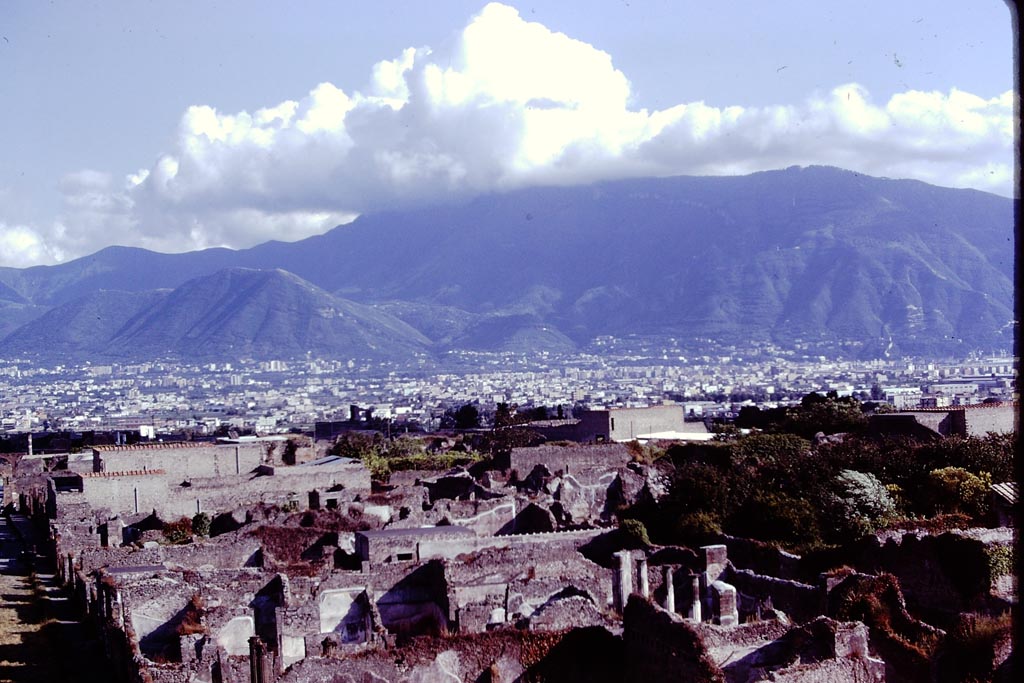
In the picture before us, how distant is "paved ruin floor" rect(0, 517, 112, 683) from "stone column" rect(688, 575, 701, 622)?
318 inches

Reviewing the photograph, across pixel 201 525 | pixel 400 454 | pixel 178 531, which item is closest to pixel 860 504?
pixel 201 525

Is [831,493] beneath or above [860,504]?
above

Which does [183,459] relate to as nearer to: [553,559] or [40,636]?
[40,636]

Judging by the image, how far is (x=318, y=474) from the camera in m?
34.2

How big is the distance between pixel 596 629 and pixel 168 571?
8.25 metres

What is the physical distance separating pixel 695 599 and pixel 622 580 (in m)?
1.12

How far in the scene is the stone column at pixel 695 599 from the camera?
61.2 ft

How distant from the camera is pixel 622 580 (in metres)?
18.8

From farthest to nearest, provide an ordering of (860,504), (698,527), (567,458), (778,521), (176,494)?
1. (567,458)
2. (176,494)
3. (860,504)
4. (698,527)
5. (778,521)

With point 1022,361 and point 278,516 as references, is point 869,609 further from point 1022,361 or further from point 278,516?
point 278,516

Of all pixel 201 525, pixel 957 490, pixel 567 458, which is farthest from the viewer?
pixel 567 458

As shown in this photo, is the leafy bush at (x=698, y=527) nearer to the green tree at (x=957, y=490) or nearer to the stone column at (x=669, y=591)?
the green tree at (x=957, y=490)

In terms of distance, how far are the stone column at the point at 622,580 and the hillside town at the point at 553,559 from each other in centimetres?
3

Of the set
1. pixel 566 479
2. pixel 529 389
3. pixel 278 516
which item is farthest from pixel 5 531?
pixel 529 389
